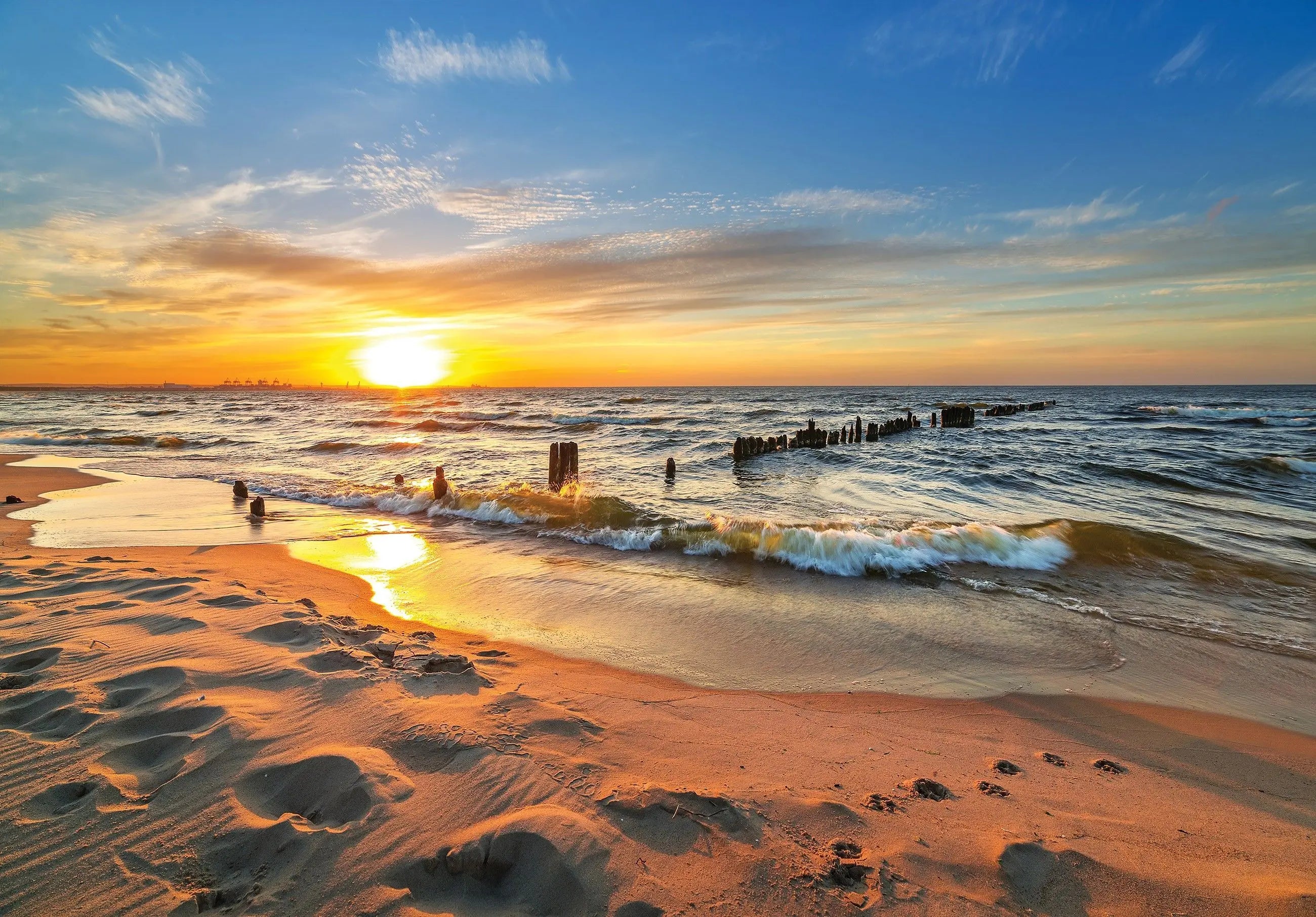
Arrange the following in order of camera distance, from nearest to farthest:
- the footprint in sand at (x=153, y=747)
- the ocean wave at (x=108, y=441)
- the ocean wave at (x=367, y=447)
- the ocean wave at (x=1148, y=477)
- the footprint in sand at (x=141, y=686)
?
1. the footprint in sand at (x=153, y=747)
2. the footprint in sand at (x=141, y=686)
3. the ocean wave at (x=1148, y=477)
4. the ocean wave at (x=367, y=447)
5. the ocean wave at (x=108, y=441)

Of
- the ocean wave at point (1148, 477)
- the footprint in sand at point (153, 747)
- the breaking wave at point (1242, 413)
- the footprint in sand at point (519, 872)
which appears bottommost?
the ocean wave at point (1148, 477)

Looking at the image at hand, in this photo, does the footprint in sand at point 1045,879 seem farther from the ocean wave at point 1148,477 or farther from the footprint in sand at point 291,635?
the ocean wave at point 1148,477

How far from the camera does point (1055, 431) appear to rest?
35156 mm

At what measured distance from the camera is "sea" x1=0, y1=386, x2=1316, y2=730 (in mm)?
5547

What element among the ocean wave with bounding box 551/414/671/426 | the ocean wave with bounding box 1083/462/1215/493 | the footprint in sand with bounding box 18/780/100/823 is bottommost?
the ocean wave with bounding box 1083/462/1215/493

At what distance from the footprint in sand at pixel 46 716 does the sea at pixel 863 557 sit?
2.96 meters

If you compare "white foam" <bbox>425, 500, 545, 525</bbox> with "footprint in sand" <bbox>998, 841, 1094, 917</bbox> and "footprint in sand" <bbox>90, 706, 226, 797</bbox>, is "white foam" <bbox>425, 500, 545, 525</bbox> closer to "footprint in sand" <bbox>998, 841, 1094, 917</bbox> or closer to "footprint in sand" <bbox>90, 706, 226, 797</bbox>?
"footprint in sand" <bbox>90, 706, 226, 797</bbox>

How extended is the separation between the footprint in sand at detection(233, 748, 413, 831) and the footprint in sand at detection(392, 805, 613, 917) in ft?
1.73

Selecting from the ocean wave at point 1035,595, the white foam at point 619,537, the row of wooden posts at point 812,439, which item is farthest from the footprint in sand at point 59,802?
the row of wooden posts at point 812,439

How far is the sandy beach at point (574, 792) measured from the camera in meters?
2.47

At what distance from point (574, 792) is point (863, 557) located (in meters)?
6.65

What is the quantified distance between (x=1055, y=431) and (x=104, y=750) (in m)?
42.2

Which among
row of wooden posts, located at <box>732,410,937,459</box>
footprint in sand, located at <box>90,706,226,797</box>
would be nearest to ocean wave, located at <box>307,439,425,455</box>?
row of wooden posts, located at <box>732,410,937,459</box>

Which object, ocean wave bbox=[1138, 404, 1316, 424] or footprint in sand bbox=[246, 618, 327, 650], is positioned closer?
footprint in sand bbox=[246, 618, 327, 650]
